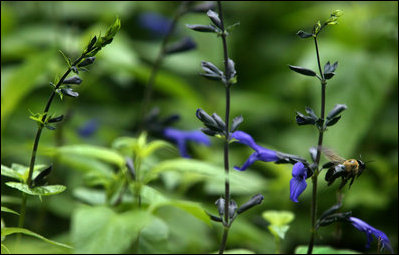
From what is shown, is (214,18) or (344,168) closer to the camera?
(344,168)

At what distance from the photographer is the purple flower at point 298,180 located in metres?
0.89

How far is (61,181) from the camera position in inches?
72.9

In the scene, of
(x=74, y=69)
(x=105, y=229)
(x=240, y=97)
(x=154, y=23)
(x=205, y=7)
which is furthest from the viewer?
(x=154, y=23)

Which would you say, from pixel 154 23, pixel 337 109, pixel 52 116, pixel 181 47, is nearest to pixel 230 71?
pixel 337 109

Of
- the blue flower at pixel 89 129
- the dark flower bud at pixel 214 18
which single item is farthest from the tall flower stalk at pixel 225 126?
the blue flower at pixel 89 129

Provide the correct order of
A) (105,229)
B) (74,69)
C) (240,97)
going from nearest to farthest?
(74,69)
(105,229)
(240,97)

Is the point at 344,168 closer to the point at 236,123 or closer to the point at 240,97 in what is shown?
the point at 236,123

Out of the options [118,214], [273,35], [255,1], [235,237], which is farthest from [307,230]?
[255,1]

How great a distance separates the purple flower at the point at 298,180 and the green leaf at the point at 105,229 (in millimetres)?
396

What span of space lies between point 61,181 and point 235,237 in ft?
2.29

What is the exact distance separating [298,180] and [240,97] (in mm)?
1709

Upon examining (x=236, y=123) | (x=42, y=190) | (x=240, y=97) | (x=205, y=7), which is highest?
(x=205, y=7)

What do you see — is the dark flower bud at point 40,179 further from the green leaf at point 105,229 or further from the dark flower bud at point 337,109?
the dark flower bud at point 337,109

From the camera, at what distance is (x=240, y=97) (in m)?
2.59
